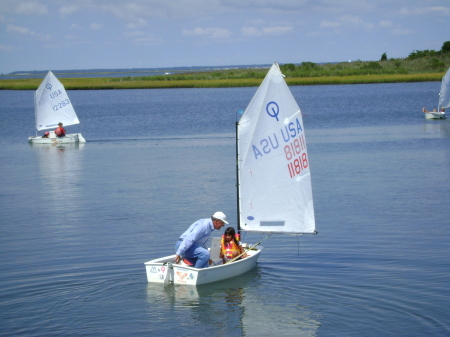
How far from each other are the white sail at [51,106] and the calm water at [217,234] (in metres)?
5.17

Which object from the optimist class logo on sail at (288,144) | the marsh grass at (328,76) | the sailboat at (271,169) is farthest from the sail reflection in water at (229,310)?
the marsh grass at (328,76)

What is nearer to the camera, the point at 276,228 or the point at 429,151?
the point at 276,228

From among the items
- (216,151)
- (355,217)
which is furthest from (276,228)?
(216,151)

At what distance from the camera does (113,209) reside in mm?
25578

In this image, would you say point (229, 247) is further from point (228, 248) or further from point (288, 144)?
point (288, 144)

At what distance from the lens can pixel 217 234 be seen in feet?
73.3

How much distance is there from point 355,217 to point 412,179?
8.12 metres

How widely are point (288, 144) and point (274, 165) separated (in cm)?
69

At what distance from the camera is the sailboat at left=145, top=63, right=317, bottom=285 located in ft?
56.8

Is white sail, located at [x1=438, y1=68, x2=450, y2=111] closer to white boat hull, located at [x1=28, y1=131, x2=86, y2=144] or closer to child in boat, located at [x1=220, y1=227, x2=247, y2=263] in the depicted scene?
white boat hull, located at [x1=28, y1=131, x2=86, y2=144]

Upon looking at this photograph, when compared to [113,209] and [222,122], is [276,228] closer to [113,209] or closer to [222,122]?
[113,209]

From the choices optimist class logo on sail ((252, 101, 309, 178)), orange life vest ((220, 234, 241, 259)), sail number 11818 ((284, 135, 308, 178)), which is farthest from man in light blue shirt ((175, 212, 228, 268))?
sail number 11818 ((284, 135, 308, 178))

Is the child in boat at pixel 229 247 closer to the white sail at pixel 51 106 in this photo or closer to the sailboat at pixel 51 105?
the sailboat at pixel 51 105

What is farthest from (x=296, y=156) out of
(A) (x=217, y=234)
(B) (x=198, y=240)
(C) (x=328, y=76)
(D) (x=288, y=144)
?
(C) (x=328, y=76)
